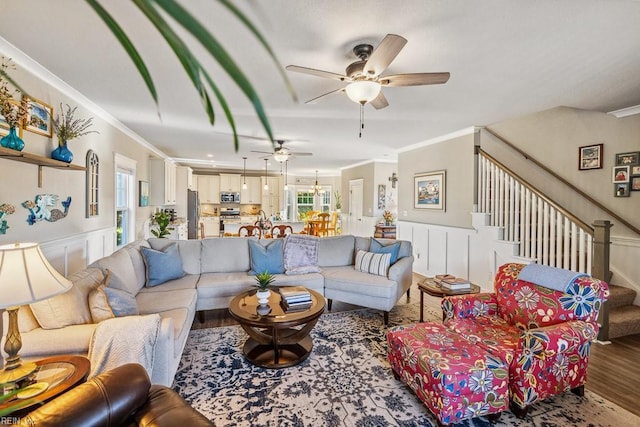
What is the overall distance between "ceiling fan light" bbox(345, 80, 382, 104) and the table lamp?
2174 millimetres

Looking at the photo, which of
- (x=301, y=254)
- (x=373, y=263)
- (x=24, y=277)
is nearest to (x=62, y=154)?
(x=24, y=277)

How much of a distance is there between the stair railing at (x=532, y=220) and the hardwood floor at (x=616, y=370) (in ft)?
2.52

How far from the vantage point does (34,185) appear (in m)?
2.67

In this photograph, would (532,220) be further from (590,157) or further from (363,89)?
(363,89)

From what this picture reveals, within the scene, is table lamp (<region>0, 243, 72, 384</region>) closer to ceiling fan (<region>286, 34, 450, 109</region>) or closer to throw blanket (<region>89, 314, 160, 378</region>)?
throw blanket (<region>89, 314, 160, 378</region>)

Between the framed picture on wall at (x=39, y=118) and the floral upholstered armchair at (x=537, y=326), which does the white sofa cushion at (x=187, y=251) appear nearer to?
the framed picture on wall at (x=39, y=118)

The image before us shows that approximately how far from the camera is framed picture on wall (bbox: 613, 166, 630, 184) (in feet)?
11.9

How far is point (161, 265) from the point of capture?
3.36 metres

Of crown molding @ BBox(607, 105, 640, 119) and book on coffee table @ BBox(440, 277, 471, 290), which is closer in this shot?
book on coffee table @ BBox(440, 277, 471, 290)

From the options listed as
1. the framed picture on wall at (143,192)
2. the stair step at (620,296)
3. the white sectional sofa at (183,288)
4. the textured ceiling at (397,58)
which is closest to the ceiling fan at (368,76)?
the textured ceiling at (397,58)

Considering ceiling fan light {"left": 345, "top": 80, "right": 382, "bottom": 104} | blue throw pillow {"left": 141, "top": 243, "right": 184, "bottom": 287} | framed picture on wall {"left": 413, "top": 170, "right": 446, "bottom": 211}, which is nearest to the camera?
ceiling fan light {"left": 345, "top": 80, "right": 382, "bottom": 104}

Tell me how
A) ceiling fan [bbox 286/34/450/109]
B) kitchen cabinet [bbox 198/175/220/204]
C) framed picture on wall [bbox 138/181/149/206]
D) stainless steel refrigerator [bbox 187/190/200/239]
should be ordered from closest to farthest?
ceiling fan [bbox 286/34/450/109], framed picture on wall [bbox 138/181/149/206], stainless steel refrigerator [bbox 187/190/200/239], kitchen cabinet [bbox 198/175/220/204]

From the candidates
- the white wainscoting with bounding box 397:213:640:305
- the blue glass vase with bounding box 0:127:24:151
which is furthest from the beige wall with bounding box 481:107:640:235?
the blue glass vase with bounding box 0:127:24:151

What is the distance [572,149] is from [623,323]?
2.27m
